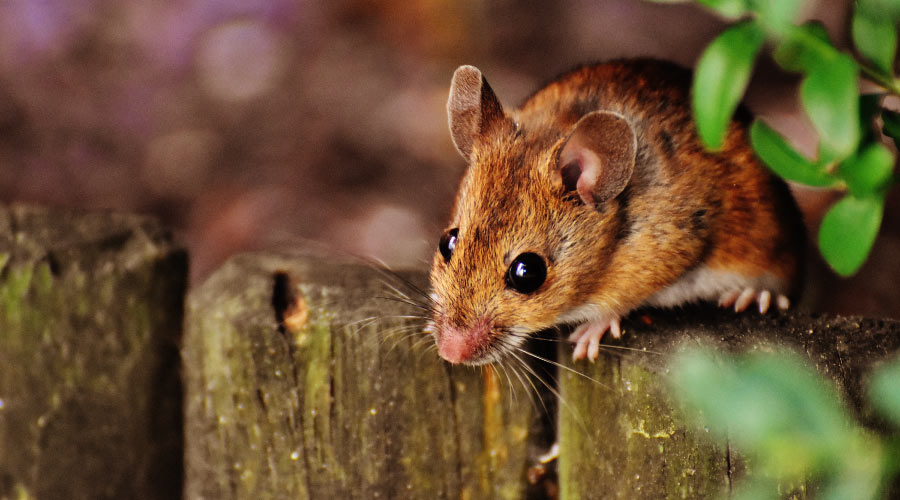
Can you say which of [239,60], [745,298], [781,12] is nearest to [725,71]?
[781,12]

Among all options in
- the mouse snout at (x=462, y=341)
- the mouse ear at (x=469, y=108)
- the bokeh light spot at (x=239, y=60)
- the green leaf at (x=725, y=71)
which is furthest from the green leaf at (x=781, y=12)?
the bokeh light spot at (x=239, y=60)

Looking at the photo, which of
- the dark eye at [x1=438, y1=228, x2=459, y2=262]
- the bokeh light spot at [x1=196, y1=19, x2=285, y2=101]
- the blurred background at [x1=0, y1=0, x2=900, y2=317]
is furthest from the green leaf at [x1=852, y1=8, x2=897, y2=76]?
the bokeh light spot at [x1=196, y1=19, x2=285, y2=101]

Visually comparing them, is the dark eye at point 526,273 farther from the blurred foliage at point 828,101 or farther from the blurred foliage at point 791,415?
the blurred foliage at point 791,415

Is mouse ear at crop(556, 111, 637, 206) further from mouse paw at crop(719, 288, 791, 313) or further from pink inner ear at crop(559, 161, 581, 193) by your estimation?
mouse paw at crop(719, 288, 791, 313)

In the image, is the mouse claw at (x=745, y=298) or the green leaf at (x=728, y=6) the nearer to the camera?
the green leaf at (x=728, y=6)

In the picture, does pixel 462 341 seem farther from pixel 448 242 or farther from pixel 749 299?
pixel 749 299

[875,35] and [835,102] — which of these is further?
[875,35]
